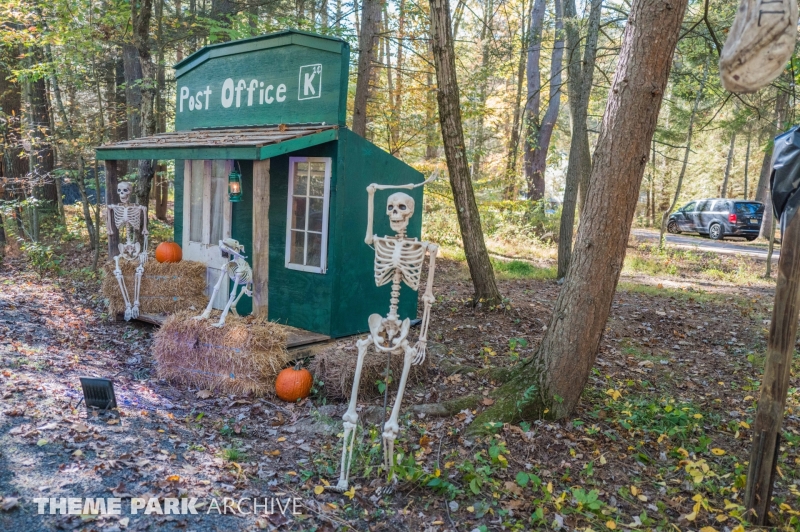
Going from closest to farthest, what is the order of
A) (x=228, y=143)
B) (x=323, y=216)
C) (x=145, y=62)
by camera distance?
1. (x=228, y=143)
2. (x=323, y=216)
3. (x=145, y=62)

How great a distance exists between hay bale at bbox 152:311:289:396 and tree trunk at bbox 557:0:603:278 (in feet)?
19.1

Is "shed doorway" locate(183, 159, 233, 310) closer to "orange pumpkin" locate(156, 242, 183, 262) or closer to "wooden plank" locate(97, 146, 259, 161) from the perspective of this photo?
"orange pumpkin" locate(156, 242, 183, 262)

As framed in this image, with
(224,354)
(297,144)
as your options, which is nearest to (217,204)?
(297,144)

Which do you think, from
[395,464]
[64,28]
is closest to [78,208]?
[64,28]

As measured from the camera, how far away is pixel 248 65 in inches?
305

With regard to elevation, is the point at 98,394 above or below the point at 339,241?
below

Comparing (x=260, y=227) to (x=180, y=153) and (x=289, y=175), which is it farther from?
(x=180, y=153)

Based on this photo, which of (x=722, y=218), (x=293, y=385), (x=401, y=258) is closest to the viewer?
(x=401, y=258)

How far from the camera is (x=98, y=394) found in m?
4.68

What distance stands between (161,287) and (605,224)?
615cm

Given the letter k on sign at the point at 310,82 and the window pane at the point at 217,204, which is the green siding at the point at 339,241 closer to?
the window pane at the point at 217,204

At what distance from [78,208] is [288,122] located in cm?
1253

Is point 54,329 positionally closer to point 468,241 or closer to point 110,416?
point 110,416

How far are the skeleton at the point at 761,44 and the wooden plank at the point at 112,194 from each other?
838cm
